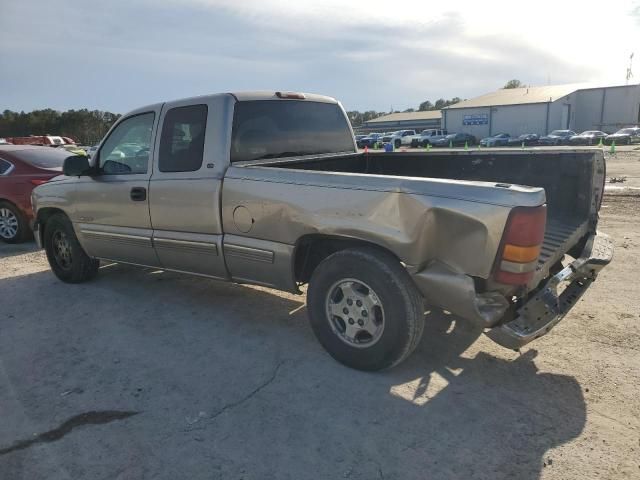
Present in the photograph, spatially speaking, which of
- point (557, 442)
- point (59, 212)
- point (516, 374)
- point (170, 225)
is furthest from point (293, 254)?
point (59, 212)

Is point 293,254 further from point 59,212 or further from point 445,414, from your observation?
point 59,212

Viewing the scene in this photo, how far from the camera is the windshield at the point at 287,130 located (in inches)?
161

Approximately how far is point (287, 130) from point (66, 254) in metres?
3.12

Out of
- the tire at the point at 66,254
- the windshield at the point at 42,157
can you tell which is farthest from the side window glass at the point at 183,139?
the windshield at the point at 42,157

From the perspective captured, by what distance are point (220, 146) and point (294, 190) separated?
91cm

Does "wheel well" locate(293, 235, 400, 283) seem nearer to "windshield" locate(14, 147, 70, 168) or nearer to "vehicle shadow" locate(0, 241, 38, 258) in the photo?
"vehicle shadow" locate(0, 241, 38, 258)

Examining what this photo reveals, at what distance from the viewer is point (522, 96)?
6197 centimetres

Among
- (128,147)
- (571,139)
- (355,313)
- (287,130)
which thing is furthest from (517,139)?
(355,313)

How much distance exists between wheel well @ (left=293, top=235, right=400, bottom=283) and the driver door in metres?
1.65

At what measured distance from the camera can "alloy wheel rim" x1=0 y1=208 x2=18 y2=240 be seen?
8.09 m

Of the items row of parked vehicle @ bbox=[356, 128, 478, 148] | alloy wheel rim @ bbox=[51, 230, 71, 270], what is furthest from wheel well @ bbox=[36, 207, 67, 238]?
row of parked vehicle @ bbox=[356, 128, 478, 148]

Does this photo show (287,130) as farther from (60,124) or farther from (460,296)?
(60,124)

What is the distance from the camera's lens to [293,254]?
11.8 ft

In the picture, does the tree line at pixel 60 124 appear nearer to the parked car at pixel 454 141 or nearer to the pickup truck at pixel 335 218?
the parked car at pixel 454 141
